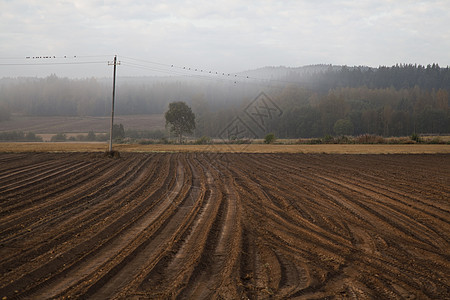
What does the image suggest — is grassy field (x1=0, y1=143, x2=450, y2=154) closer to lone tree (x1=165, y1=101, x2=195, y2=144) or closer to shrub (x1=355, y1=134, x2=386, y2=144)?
shrub (x1=355, y1=134, x2=386, y2=144)

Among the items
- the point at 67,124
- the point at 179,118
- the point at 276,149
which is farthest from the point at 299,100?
the point at 276,149

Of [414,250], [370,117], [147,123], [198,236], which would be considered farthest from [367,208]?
[147,123]

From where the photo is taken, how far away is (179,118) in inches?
2598

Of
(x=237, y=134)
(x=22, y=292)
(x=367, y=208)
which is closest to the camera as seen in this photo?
(x=22, y=292)

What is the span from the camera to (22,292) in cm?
477

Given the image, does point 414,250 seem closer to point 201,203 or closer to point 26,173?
point 201,203

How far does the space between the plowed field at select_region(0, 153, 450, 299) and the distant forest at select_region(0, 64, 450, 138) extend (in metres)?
51.9

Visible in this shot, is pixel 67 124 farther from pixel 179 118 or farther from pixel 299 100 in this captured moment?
pixel 299 100

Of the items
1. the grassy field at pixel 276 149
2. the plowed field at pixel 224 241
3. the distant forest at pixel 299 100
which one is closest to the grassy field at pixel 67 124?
the distant forest at pixel 299 100

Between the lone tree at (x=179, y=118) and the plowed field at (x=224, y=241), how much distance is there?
51605 mm

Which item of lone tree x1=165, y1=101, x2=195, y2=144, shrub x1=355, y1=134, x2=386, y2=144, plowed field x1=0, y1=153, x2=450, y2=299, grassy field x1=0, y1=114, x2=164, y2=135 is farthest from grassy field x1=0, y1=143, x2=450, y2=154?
grassy field x1=0, y1=114, x2=164, y2=135

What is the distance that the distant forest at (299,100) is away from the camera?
313 feet

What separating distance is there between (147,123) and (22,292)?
122 m

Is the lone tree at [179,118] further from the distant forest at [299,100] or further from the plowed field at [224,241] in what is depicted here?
the plowed field at [224,241]
